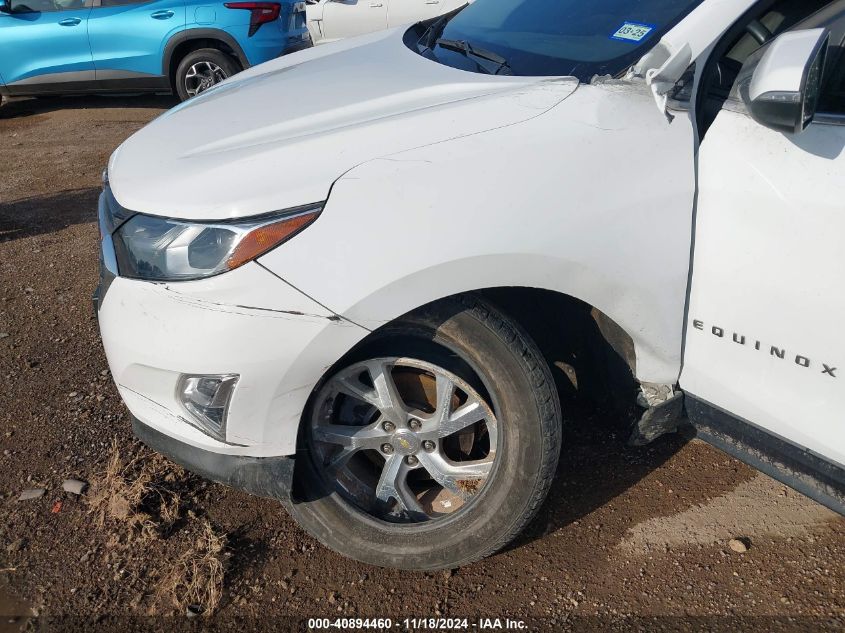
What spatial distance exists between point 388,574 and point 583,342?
38.7 inches

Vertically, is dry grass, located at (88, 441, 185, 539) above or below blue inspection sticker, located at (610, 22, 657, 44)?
below

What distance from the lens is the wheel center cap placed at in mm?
2441

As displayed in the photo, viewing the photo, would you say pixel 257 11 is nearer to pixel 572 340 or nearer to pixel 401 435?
pixel 572 340

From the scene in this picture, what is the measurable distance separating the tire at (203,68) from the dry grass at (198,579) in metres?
6.31

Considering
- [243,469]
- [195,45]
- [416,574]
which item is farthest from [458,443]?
[195,45]

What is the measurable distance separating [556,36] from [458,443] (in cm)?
143

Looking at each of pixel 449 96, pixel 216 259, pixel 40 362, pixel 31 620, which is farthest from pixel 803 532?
pixel 40 362

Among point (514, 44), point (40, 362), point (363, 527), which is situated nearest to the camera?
point (363, 527)

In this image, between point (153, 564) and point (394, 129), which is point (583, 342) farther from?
point (153, 564)

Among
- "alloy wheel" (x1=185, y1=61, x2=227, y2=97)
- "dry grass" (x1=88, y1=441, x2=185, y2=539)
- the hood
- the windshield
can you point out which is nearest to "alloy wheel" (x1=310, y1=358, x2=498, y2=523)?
the hood

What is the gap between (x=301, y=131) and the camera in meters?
2.36

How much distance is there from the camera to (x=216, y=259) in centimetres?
215

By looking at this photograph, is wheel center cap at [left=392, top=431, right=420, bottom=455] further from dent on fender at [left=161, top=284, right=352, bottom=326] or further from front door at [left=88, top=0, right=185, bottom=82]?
front door at [left=88, top=0, right=185, bottom=82]

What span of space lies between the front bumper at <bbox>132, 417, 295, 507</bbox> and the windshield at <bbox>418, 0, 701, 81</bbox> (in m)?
1.45
